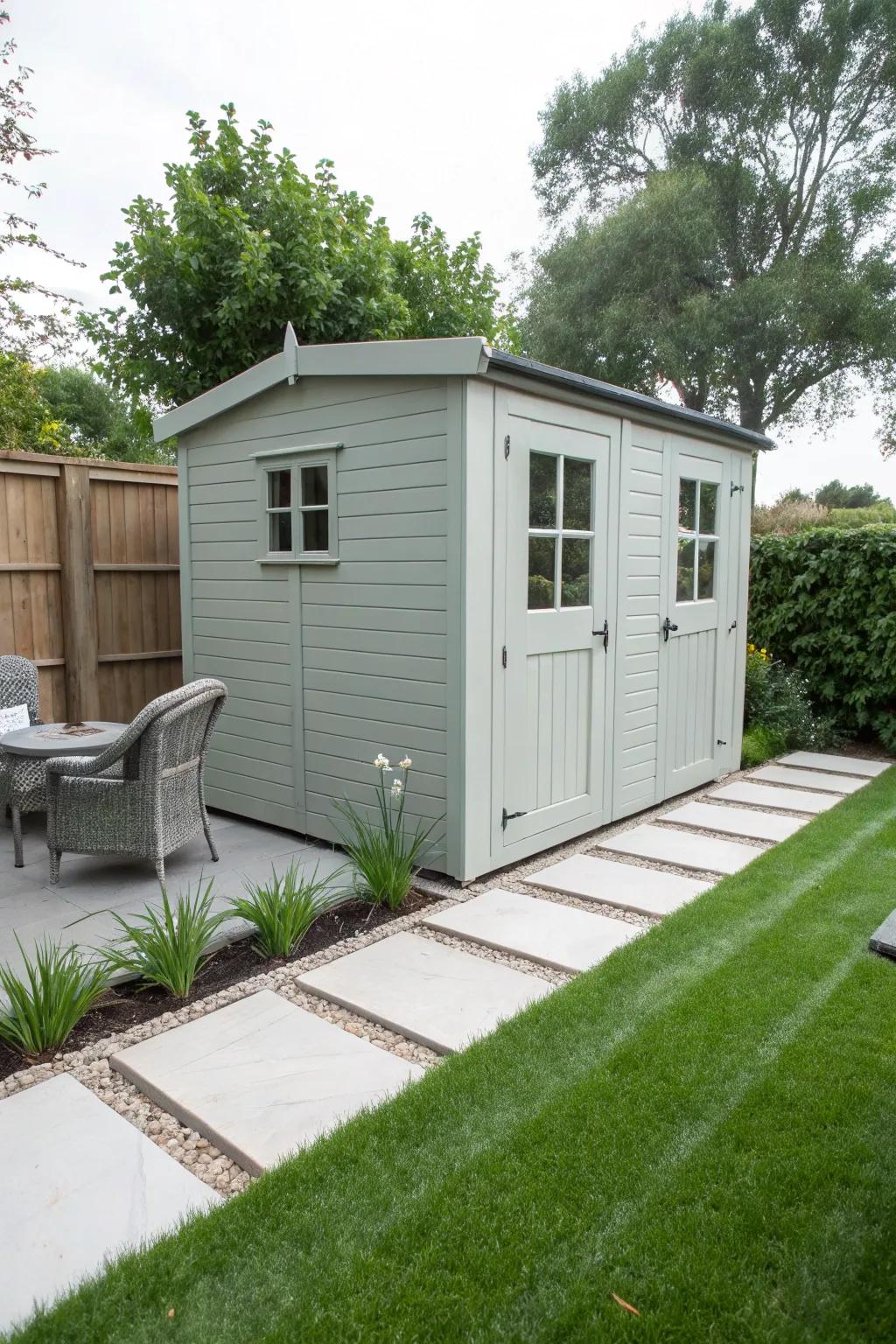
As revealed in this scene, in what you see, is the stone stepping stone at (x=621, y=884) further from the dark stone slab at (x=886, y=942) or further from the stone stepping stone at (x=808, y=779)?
the stone stepping stone at (x=808, y=779)

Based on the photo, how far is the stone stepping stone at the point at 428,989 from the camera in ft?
9.10

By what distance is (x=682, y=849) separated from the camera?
452cm

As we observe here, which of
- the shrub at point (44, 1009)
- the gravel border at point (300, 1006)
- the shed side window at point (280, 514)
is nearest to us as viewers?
the gravel border at point (300, 1006)

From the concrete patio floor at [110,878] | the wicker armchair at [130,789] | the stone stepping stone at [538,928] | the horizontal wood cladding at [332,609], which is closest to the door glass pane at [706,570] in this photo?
the horizontal wood cladding at [332,609]

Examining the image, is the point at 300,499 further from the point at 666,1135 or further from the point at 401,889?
the point at 666,1135

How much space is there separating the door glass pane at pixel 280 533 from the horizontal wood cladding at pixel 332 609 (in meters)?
0.13

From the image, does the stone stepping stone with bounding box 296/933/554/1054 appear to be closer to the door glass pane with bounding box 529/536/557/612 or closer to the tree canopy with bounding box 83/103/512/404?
the door glass pane with bounding box 529/536/557/612

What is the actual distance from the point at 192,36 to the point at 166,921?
9.47 m

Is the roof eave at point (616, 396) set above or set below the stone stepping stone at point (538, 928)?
above

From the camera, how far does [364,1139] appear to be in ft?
7.09

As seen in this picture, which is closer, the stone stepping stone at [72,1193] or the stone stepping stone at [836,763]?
the stone stepping stone at [72,1193]

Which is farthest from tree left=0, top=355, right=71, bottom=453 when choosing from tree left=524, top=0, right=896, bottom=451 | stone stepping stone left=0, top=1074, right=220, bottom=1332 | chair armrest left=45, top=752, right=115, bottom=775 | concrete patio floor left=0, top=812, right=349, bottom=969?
tree left=524, top=0, right=896, bottom=451

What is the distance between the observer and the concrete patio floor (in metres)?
3.46

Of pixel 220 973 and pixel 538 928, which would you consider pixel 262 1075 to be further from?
pixel 538 928
